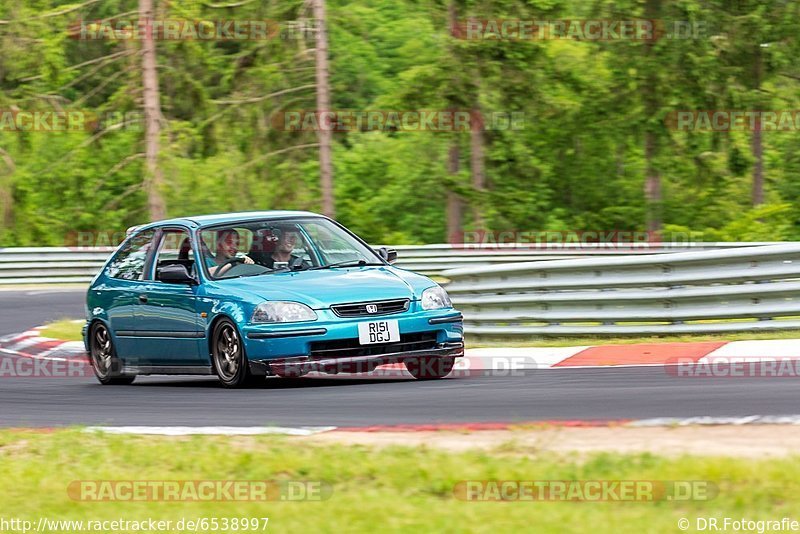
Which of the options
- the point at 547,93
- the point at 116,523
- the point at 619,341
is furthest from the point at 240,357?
the point at 547,93

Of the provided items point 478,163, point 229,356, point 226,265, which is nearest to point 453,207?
point 478,163

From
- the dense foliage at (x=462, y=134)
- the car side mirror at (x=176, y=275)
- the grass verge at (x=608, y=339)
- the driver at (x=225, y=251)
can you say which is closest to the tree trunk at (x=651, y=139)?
the dense foliage at (x=462, y=134)

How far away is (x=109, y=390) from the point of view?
38.8 ft

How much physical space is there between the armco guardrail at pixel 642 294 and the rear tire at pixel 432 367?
2565 millimetres

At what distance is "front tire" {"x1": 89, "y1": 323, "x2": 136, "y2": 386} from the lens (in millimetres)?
12547

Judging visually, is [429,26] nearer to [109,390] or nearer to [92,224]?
[92,224]

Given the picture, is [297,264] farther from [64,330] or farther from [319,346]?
[64,330]

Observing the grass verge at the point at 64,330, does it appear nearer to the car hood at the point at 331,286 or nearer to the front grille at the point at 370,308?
the car hood at the point at 331,286

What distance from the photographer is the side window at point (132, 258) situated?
1245 cm

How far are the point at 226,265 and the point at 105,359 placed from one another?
197cm

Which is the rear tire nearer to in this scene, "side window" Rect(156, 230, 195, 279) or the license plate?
the license plate

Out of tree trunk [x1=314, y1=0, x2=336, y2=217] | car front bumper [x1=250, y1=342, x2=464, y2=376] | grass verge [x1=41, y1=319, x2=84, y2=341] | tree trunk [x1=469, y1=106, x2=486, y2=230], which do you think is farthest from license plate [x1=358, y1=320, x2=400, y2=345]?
tree trunk [x1=469, y1=106, x2=486, y2=230]

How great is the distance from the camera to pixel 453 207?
36812 millimetres

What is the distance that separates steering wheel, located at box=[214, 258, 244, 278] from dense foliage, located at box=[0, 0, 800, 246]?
19.0m
